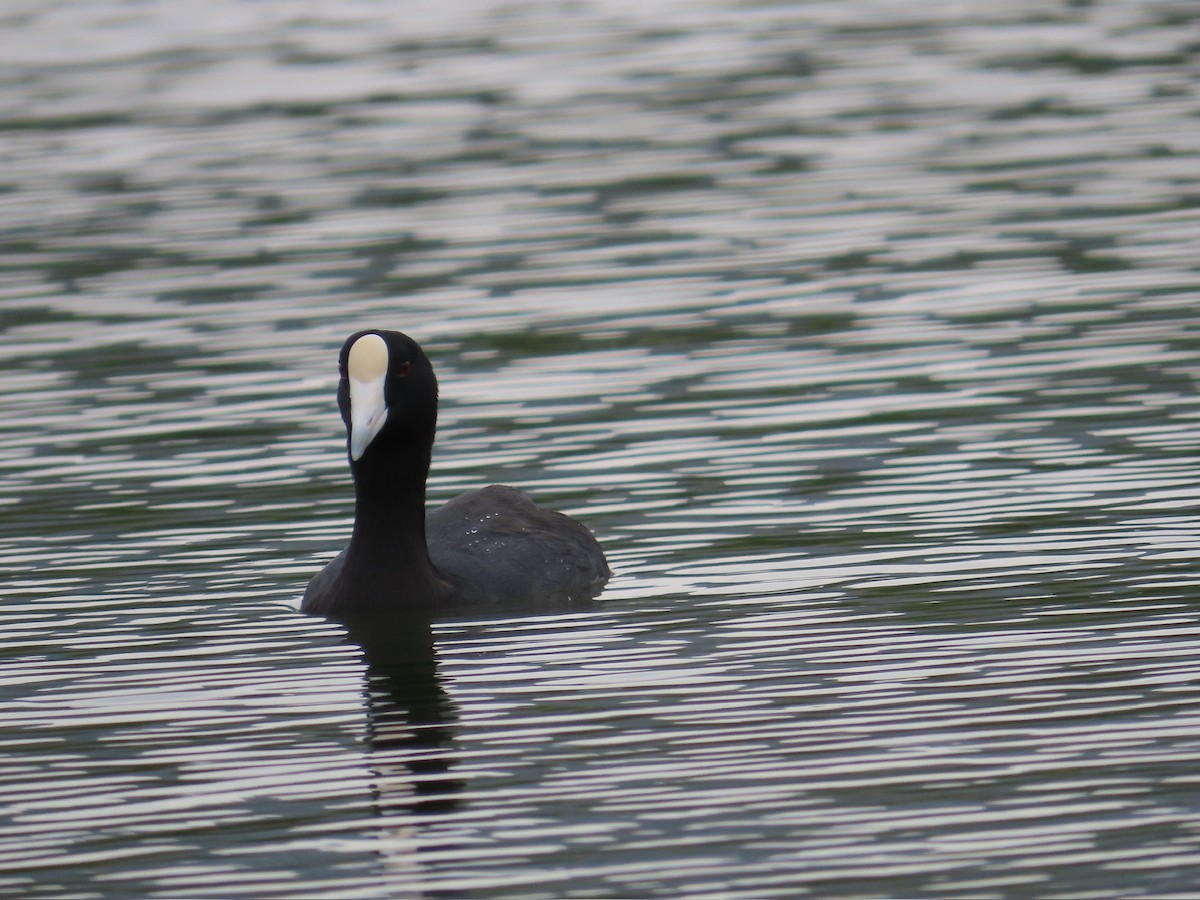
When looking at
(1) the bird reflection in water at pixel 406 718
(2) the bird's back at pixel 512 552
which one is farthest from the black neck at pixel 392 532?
(2) the bird's back at pixel 512 552

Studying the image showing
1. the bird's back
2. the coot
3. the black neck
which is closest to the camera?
the coot

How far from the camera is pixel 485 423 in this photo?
1522 centimetres

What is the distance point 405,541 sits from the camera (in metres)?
11.3

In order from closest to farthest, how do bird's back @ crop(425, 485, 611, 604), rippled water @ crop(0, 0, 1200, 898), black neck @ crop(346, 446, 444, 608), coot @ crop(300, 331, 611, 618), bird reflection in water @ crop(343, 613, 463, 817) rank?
1. rippled water @ crop(0, 0, 1200, 898)
2. bird reflection in water @ crop(343, 613, 463, 817)
3. coot @ crop(300, 331, 611, 618)
4. black neck @ crop(346, 446, 444, 608)
5. bird's back @ crop(425, 485, 611, 604)

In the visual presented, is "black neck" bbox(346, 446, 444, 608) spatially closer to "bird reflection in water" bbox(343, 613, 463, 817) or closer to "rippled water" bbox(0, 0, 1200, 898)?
"bird reflection in water" bbox(343, 613, 463, 817)

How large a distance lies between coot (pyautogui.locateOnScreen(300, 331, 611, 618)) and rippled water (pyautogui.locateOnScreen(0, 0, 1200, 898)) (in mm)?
316

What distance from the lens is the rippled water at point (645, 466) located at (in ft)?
25.5

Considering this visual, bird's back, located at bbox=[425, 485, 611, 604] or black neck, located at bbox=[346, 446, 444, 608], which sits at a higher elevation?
black neck, located at bbox=[346, 446, 444, 608]

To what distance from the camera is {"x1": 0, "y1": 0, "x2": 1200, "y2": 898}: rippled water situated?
7.77 m

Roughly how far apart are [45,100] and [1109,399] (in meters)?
19.1

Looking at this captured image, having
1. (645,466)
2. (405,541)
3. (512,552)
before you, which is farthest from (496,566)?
(645,466)

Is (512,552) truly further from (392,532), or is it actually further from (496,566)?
(392,532)

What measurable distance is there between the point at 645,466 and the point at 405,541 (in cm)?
284

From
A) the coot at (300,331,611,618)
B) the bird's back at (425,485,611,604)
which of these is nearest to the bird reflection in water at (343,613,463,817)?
the coot at (300,331,611,618)
